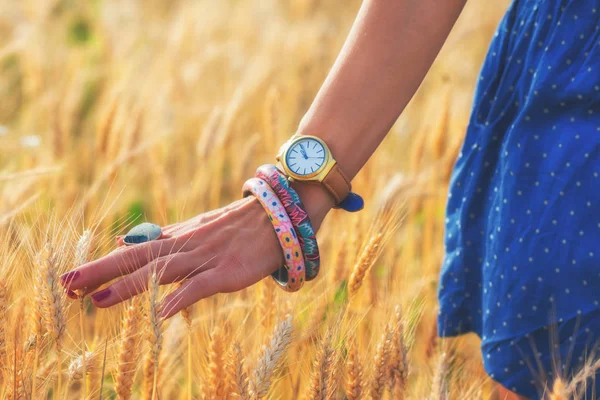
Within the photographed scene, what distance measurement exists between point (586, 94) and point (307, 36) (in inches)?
122

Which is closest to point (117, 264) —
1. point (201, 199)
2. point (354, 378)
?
point (354, 378)

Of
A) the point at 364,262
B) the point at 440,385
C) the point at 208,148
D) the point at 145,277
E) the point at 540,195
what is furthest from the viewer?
the point at 208,148

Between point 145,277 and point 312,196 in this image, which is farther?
point 312,196

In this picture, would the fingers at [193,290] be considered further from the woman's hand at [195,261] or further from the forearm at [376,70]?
the forearm at [376,70]

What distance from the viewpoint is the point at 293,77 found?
140 inches

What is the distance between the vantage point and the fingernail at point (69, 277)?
3.00 ft

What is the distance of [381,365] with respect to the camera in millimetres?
1101

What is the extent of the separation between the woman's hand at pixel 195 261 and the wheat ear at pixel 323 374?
0.16 metres

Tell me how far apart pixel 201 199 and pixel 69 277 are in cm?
148

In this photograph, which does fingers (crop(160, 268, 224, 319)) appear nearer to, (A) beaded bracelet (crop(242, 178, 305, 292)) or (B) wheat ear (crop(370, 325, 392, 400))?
(A) beaded bracelet (crop(242, 178, 305, 292))

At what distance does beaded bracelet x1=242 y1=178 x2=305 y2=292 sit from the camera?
3.23ft

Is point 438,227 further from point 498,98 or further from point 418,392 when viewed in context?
point 498,98

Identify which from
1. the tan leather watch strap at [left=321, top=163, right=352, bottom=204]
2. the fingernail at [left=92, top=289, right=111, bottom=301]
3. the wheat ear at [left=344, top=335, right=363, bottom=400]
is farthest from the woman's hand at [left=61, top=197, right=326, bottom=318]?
the wheat ear at [left=344, top=335, right=363, bottom=400]

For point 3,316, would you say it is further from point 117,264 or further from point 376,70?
point 376,70
